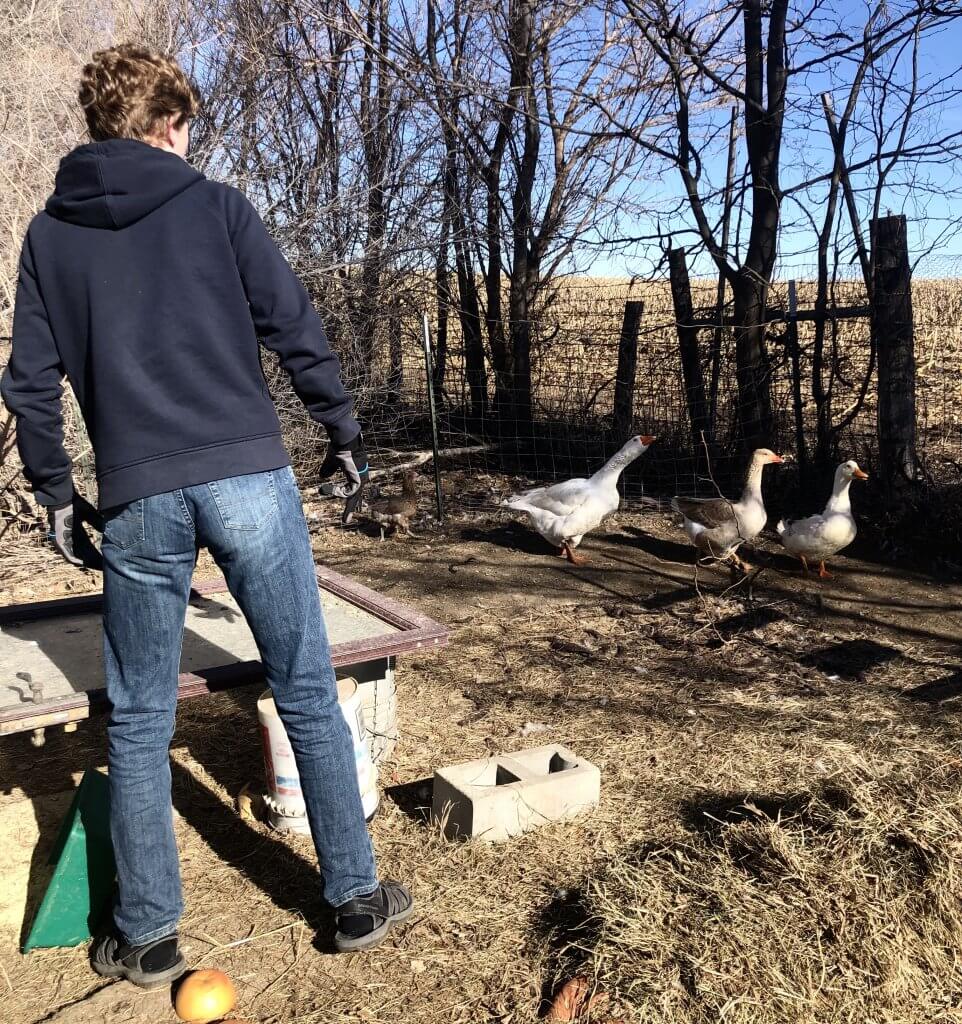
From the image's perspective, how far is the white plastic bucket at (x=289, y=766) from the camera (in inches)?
119

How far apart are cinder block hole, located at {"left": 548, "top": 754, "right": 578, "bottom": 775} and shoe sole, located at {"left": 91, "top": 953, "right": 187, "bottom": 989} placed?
144 cm

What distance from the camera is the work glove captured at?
2.44 meters

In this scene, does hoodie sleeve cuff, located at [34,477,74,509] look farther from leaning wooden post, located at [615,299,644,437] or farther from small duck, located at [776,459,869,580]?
leaning wooden post, located at [615,299,644,437]

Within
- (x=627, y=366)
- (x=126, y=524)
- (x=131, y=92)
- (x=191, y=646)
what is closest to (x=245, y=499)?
(x=126, y=524)

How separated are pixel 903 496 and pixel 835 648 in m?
2.28

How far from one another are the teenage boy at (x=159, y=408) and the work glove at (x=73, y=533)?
0.08 metres

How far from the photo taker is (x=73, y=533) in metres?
2.49

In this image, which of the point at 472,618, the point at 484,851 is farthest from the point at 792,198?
the point at 484,851

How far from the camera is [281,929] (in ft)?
8.77

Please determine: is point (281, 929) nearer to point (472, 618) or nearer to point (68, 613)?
point (68, 613)

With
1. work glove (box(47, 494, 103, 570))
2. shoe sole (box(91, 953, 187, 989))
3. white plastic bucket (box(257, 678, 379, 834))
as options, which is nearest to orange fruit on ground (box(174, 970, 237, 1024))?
shoe sole (box(91, 953, 187, 989))

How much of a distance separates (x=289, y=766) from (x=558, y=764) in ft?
3.30

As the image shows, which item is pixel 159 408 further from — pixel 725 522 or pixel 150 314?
pixel 725 522

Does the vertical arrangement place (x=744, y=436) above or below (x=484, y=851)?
above
